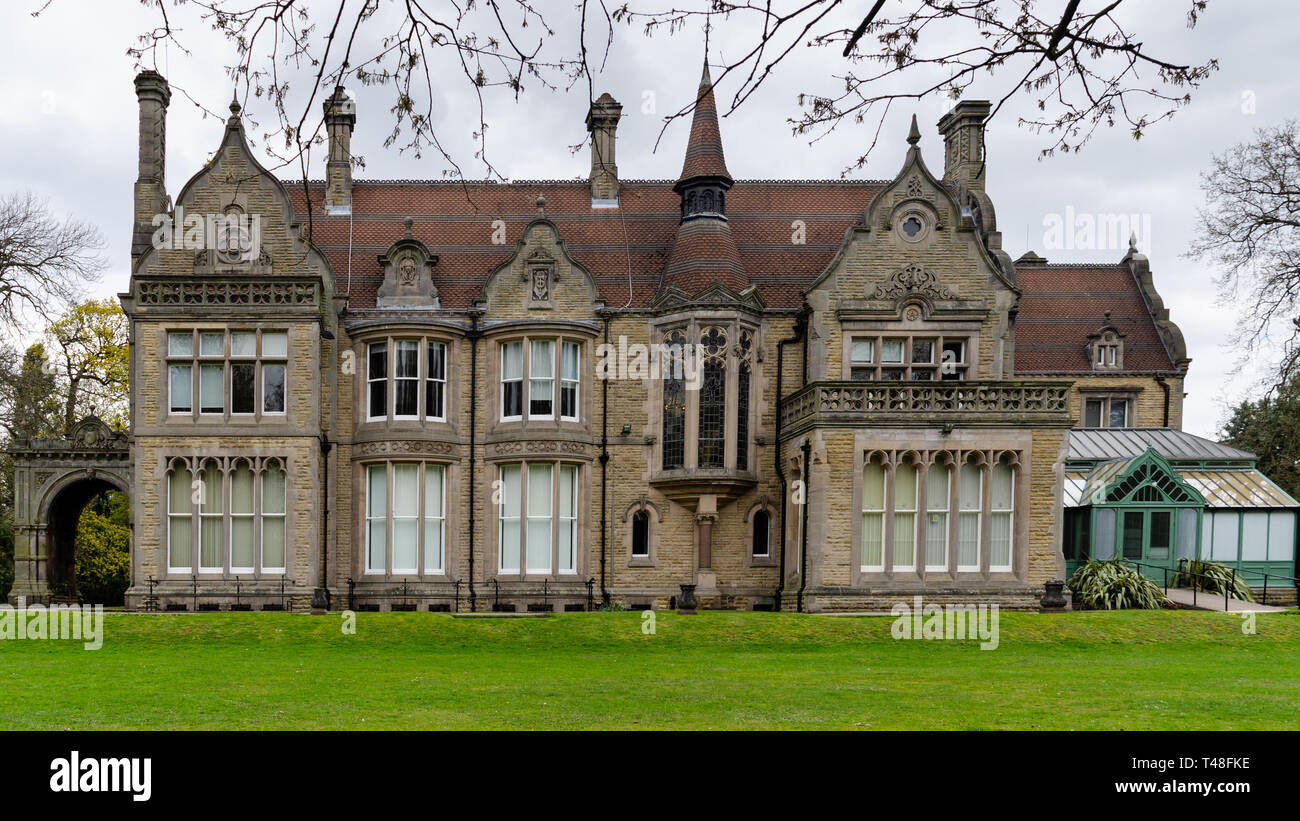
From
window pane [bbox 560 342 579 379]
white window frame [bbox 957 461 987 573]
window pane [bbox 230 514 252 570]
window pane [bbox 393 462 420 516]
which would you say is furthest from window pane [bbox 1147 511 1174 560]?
window pane [bbox 230 514 252 570]

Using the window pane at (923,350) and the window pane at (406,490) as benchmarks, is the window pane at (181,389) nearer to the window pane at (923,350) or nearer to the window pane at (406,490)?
the window pane at (406,490)

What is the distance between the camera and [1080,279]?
41.5 m

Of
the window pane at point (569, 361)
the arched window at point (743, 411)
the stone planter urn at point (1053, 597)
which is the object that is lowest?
the stone planter urn at point (1053, 597)

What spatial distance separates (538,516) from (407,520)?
3272 millimetres

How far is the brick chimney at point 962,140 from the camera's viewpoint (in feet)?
102

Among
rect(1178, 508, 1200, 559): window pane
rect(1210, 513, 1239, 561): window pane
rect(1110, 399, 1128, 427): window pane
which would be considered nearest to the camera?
rect(1178, 508, 1200, 559): window pane

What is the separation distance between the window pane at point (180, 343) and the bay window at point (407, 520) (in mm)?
5049

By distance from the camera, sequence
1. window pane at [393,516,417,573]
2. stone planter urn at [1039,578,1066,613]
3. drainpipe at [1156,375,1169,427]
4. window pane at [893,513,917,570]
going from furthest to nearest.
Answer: drainpipe at [1156,375,1169,427], window pane at [393,516,417,573], window pane at [893,513,917,570], stone planter urn at [1039,578,1066,613]

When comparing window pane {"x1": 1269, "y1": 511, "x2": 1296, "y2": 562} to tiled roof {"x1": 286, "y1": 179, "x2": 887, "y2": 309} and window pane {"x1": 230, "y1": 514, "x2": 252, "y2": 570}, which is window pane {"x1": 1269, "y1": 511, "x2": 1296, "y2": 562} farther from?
window pane {"x1": 230, "y1": 514, "x2": 252, "y2": 570}

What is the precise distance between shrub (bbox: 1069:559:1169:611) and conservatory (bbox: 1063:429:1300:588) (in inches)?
90.6

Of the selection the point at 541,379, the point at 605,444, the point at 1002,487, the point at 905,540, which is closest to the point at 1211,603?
the point at 1002,487

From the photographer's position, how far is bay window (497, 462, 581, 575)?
1118 inches

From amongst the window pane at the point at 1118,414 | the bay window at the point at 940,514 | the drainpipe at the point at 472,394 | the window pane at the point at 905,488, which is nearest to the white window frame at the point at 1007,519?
the bay window at the point at 940,514
